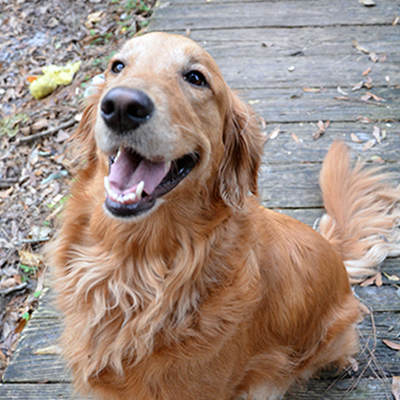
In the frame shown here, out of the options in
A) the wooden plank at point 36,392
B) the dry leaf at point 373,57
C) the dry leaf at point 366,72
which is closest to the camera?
the wooden plank at point 36,392

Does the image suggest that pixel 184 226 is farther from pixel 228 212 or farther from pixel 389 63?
pixel 389 63

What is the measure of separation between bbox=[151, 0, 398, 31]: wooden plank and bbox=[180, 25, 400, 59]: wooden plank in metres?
0.12

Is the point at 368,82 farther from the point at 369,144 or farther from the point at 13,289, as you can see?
the point at 13,289

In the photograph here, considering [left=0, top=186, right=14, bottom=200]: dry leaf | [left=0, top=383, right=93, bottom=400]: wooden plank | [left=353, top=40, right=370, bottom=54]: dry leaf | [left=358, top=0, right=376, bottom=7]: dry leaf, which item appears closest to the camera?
[left=0, top=383, right=93, bottom=400]: wooden plank

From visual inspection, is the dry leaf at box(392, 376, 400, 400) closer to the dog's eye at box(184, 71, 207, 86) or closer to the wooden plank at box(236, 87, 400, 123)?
the dog's eye at box(184, 71, 207, 86)

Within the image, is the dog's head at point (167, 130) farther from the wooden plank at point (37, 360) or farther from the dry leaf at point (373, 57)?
the dry leaf at point (373, 57)

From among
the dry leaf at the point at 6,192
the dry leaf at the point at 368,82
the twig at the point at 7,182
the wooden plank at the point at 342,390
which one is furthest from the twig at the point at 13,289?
the dry leaf at the point at 368,82

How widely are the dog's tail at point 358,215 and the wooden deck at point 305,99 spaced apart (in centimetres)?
18

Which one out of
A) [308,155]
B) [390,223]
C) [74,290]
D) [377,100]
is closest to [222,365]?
[74,290]

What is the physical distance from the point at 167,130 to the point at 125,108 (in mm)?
191

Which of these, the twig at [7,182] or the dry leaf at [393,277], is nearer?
the dry leaf at [393,277]

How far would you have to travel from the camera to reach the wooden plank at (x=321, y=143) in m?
3.48

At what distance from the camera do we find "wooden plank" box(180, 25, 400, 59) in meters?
4.42

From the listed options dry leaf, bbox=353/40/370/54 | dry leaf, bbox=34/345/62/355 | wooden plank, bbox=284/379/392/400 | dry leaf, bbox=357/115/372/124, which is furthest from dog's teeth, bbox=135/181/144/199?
dry leaf, bbox=353/40/370/54
